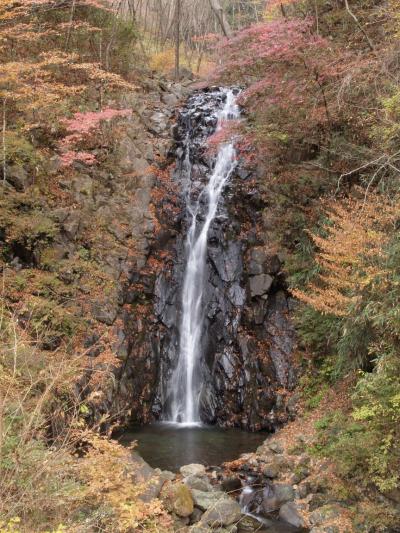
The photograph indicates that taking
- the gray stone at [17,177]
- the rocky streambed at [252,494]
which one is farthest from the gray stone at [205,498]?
the gray stone at [17,177]

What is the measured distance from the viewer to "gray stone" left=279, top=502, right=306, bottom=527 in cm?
691

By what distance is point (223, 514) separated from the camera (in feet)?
22.4

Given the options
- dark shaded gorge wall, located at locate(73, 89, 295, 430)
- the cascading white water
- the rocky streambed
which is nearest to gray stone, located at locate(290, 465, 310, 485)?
the rocky streambed

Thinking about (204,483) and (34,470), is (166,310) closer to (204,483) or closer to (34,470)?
(204,483)

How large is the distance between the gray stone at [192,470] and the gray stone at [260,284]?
4.59m

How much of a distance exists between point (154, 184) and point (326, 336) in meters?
7.35

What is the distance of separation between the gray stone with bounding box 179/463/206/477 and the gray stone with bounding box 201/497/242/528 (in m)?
1.03

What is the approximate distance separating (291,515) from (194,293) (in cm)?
667

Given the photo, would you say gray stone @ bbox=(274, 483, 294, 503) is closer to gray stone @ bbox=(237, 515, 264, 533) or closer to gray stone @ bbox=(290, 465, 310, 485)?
gray stone @ bbox=(290, 465, 310, 485)

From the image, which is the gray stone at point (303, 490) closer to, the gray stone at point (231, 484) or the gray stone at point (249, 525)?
the gray stone at point (249, 525)

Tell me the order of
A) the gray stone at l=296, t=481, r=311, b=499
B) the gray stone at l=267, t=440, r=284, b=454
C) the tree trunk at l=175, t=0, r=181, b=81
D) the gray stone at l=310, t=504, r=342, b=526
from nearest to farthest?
the gray stone at l=310, t=504, r=342, b=526 → the gray stone at l=296, t=481, r=311, b=499 → the gray stone at l=267, t=440, r=284, b=454 → the tree trunk at l=175, t=0, r=181, b=81

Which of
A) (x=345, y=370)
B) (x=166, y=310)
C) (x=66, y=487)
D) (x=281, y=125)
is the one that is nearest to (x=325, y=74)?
(x=281, y=125)

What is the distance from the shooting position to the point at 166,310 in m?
12.5

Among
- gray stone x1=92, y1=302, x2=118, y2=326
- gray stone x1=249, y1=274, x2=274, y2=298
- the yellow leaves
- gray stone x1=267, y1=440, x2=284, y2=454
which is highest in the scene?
gray stone x1=249, y1=274, x2=274, y2=298
